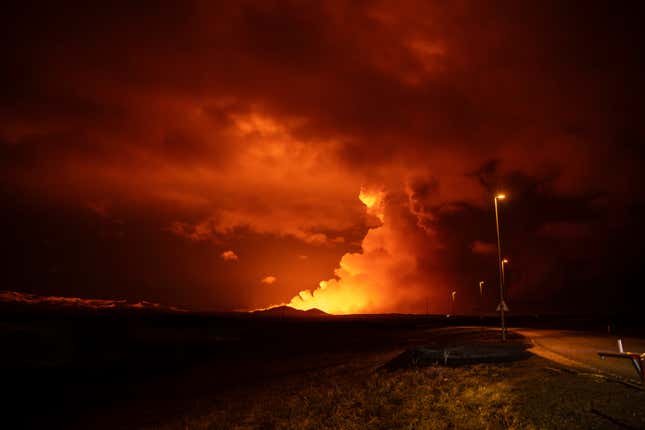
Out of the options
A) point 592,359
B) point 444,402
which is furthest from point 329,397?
point 592,359

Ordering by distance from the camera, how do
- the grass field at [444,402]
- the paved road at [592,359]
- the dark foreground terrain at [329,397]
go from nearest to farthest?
the grass field at [444,402], the dark foreground terrain at [329,397], the paved road at [592,359]

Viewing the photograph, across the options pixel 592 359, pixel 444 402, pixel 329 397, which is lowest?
pixel 329 397

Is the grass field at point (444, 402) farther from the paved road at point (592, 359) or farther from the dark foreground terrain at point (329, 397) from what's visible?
the paved road at point (592, 359)

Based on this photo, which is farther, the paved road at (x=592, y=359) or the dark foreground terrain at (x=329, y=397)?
the paved road at (x=592, y=359)

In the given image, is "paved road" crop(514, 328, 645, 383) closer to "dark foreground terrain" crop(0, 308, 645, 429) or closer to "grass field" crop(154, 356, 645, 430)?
"dark foreground terrain" crop(0, 308, 645, 429)

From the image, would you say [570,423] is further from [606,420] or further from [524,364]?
[524,364]

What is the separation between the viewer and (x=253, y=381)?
24812mm

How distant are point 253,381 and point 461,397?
14.3 metres

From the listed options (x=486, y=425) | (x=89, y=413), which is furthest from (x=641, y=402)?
(x=89, y=413)

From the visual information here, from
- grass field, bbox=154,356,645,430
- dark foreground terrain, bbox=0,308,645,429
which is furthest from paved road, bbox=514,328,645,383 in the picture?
grass field, bbox=154,356,645,430

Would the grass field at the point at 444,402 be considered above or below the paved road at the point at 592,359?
below

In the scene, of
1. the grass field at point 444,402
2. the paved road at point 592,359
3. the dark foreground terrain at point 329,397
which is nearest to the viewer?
the grass field at point 444,402

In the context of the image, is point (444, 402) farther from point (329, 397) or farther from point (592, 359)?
point (592, 359)

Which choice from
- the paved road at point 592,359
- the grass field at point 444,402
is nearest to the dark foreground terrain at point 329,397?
the grass field at point 444,402
